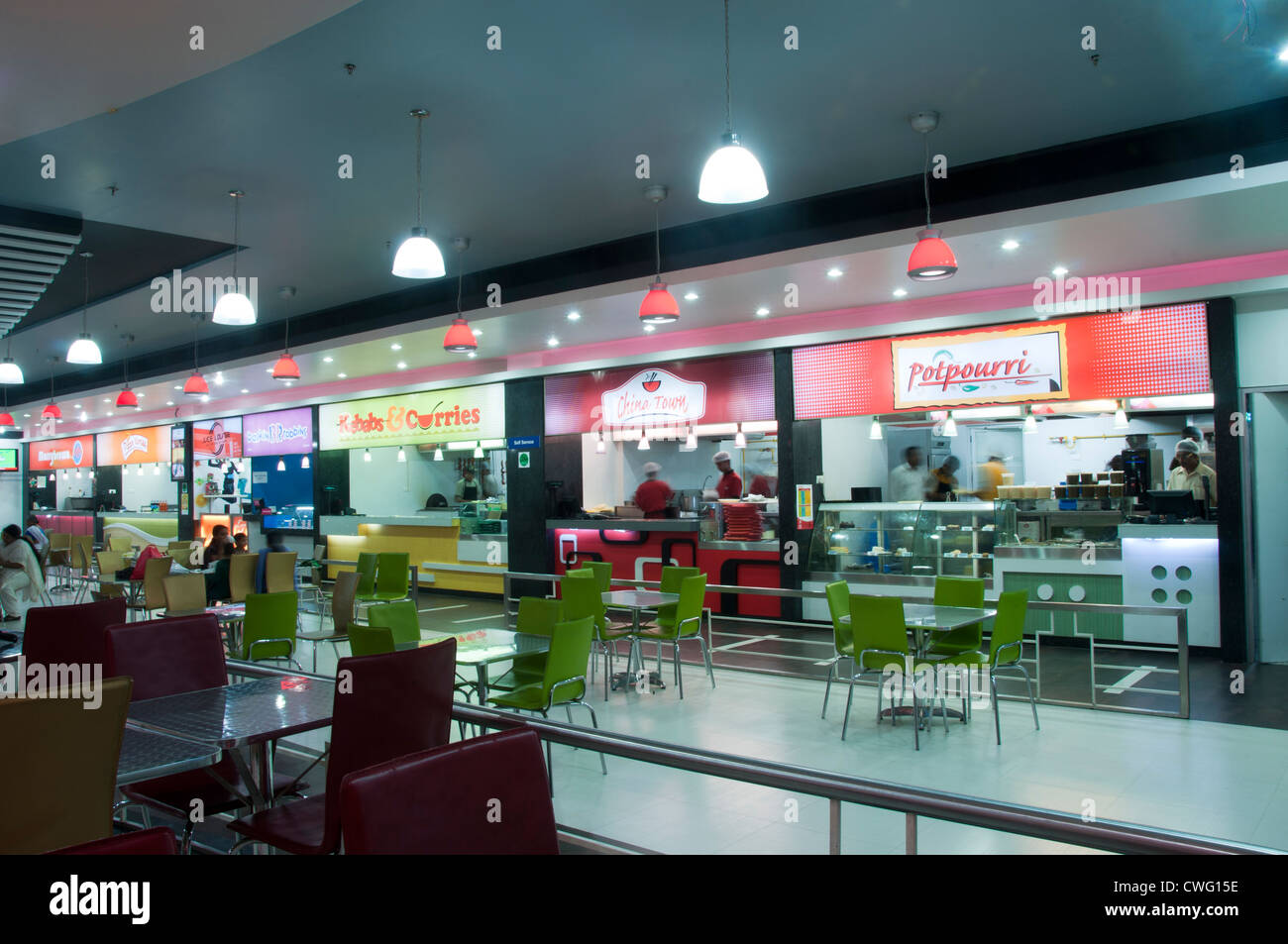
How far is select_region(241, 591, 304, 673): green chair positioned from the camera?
5.45 m

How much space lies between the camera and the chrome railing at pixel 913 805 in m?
1.44

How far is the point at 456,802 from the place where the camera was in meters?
1.72

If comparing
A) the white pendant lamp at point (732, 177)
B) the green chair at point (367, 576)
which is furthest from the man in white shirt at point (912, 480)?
the white pendant lamp at point (732, 177)

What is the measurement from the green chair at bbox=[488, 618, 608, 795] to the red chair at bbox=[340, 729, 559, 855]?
7.83 ft

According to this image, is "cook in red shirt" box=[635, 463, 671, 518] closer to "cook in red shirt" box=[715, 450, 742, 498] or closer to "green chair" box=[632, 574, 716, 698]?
"cook in red shirt" box=[715, 450, 742, 498]

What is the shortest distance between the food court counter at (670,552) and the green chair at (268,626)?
15.8ft

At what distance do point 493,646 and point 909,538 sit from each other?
445cm

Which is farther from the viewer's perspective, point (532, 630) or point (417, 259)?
point (532, 630)

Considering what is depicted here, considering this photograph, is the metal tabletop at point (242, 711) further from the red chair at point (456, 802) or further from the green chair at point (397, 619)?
the green chair at point (397, 619)

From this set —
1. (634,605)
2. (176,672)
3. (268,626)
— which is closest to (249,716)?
(176,672)

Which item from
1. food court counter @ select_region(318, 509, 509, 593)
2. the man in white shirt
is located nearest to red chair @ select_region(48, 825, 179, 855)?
the man in white shirt

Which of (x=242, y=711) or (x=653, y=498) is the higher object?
(x=653, y=498)

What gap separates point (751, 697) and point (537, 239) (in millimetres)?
4014

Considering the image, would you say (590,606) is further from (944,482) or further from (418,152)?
(944,482)
